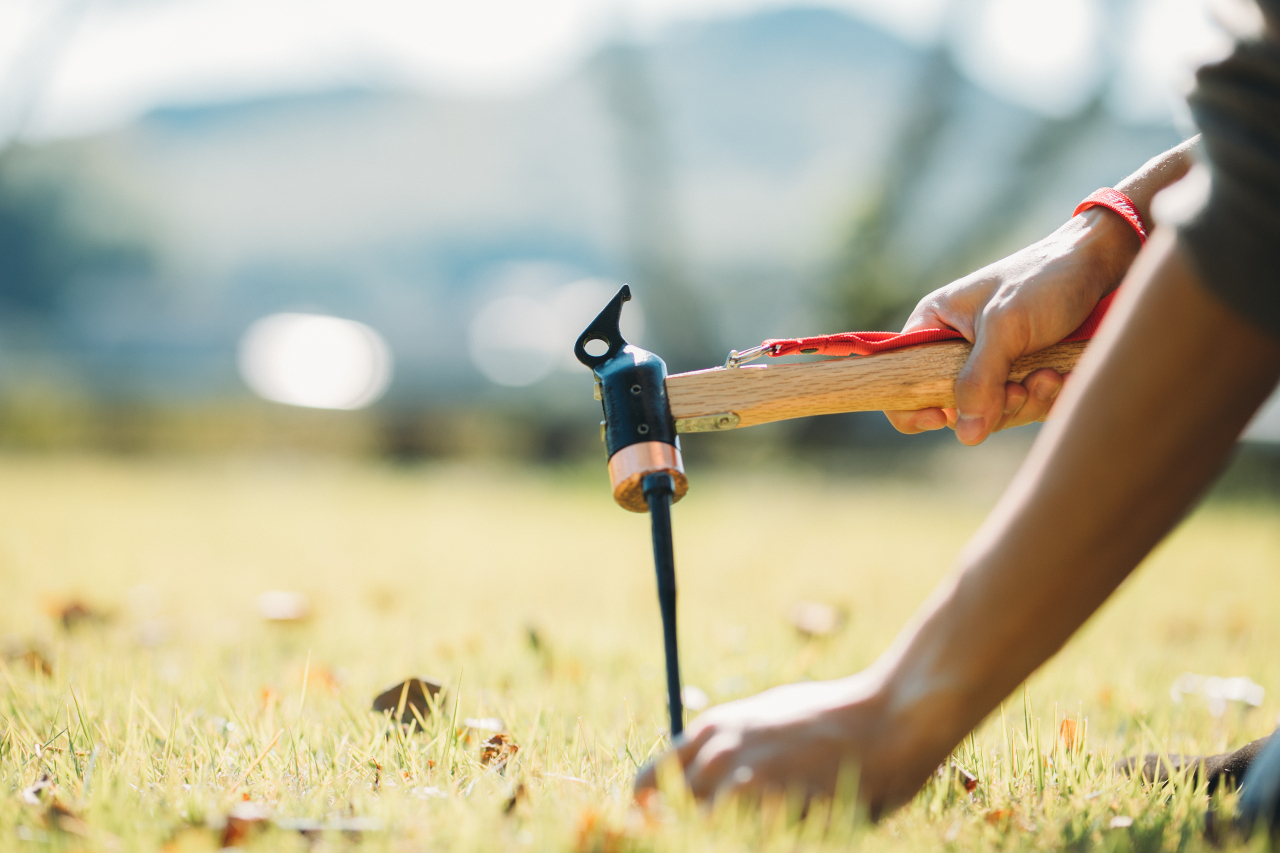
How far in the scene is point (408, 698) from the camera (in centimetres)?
158

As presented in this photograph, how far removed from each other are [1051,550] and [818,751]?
0.31 meters

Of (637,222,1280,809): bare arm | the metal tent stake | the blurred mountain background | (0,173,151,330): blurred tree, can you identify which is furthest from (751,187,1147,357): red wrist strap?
(0,173,151,330): blurred tree

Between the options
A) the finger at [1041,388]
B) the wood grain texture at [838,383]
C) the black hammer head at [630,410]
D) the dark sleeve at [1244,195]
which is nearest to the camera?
the dark sleeve at [1244,195]

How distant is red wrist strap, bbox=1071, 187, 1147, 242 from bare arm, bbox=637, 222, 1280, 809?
758mm

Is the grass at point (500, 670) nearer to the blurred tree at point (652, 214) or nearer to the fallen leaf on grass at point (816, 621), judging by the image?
the fallen leaf on grass at point (816, 621)

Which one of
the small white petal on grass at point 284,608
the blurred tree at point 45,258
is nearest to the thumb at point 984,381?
the small white petal on grass at point 284,608

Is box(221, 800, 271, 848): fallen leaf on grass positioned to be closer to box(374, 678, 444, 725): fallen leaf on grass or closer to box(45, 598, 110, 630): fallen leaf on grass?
box(374, 678, 444, 725): fallen leaf on grass

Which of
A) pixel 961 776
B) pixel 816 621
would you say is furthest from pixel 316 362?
pixel 961 776

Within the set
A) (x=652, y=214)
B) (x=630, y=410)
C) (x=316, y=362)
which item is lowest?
(x=630, y=410)

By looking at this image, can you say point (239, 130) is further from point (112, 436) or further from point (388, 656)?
point (388, 656)

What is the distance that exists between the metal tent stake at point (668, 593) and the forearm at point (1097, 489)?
13.7 inches

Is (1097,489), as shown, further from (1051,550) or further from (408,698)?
(408,698)

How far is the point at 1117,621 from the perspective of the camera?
2.85 meters

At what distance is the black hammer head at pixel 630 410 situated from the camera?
132 centimetres
